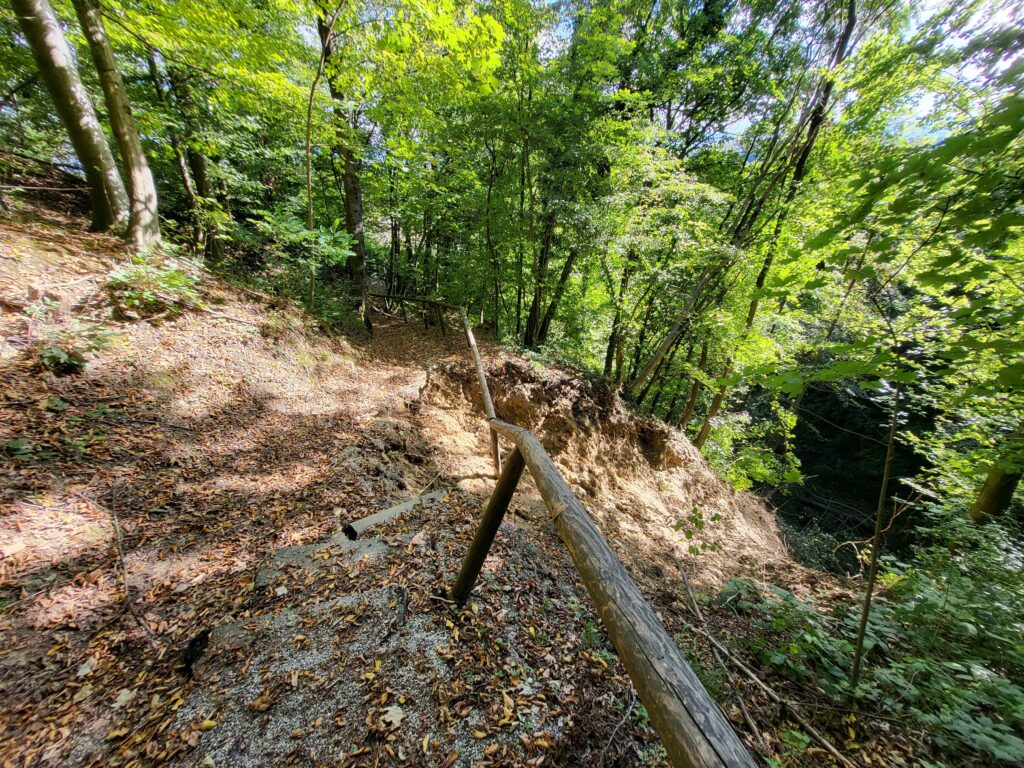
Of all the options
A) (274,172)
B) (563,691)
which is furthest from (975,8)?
(274,172)

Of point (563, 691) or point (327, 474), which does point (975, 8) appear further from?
point (327, 474)

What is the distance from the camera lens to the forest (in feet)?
7.74

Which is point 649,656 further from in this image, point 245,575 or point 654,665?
point 245,575

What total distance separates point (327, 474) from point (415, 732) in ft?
9.63

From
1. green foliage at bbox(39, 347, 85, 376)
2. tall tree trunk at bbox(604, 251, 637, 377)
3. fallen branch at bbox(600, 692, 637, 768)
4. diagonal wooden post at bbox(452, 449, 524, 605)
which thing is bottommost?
fallen branch at bbox(600, 692, 637, 768)

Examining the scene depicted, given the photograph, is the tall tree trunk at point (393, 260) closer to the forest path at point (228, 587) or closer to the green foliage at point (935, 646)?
the forest path at point (228, 587)

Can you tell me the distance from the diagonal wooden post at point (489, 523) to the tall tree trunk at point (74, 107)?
24.9 ft

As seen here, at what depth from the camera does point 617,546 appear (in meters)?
5.90

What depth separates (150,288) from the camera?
523cm

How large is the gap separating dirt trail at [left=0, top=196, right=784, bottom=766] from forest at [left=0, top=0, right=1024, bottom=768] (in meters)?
0.50

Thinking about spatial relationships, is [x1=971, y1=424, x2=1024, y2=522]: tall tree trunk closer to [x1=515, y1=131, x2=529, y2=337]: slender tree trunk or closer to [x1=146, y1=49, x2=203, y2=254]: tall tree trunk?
[x1=515, y1=131, x2=529, y2=337]: slender tree trunk

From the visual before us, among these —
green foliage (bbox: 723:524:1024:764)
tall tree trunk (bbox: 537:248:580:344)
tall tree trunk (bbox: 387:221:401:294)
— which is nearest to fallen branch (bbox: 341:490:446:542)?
green foliage (bbox: 723:524:1024:764)

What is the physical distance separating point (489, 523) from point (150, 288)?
613cm

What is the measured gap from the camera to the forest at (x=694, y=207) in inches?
92.9
